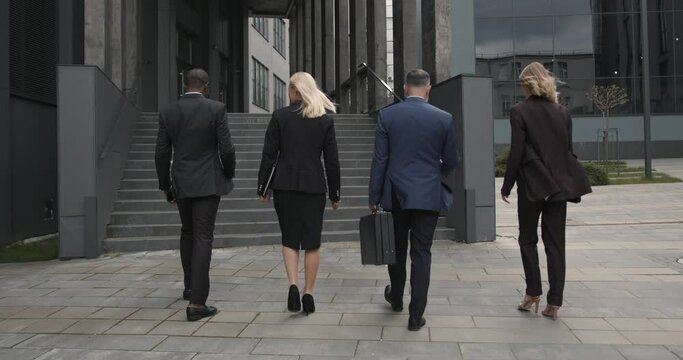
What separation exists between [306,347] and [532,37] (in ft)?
95.6

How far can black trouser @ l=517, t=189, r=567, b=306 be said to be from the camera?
4.56 meters

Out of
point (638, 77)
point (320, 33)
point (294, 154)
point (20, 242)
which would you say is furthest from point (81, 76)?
point (638, 77)

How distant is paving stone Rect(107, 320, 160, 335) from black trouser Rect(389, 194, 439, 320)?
1.98 meters

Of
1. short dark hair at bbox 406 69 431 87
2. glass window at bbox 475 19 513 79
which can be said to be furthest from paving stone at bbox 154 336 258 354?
glass window at bbox 475 19 513 79

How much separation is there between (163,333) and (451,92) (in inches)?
227

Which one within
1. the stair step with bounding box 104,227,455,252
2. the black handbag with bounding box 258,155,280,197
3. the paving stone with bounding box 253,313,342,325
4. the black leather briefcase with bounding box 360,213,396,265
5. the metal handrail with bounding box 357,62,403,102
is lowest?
the paving stone with bounding box 253,313,342,325

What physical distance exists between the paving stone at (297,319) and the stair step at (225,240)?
3540 mm

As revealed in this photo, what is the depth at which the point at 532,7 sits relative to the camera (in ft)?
98.6

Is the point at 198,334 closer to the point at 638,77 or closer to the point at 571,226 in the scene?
the point at 571,226

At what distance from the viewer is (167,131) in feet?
15.7

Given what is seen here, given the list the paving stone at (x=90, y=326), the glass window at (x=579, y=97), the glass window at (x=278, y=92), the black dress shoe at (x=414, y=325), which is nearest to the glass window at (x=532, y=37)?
the glass window at (x=579, y=97)

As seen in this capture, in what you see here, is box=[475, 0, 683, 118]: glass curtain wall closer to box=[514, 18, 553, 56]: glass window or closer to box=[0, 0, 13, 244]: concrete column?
box=[514, 18, 553, 56]: glass window

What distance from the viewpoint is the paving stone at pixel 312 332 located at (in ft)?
13.8

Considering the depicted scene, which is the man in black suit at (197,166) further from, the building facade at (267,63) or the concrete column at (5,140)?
the building facade at (267,63)
